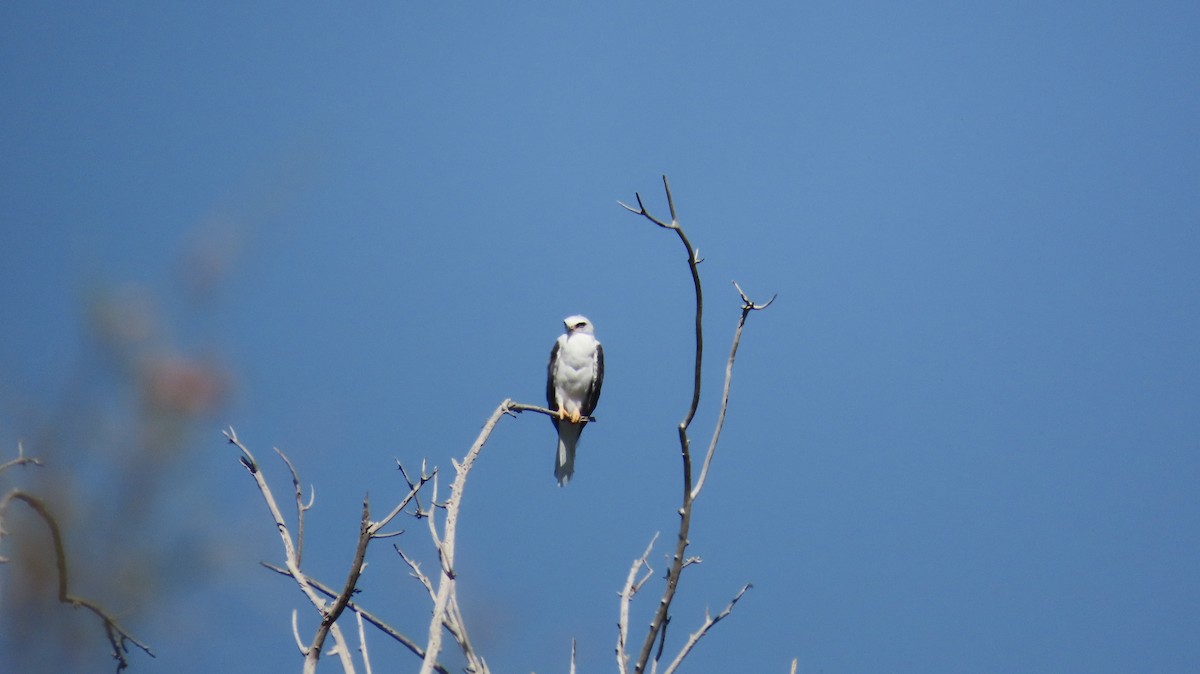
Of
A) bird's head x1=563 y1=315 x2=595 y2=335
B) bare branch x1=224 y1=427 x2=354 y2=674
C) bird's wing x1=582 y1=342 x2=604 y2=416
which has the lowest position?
bare branch x1=224 y1=427 x2=354 y2=674

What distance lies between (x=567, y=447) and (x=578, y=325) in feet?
4.06

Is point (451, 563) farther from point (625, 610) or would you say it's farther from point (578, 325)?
point (578, 325)

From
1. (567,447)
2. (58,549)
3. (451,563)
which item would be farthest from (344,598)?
(567,447)

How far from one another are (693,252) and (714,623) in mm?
1540

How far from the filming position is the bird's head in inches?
357

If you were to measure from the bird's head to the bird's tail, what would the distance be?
0.99 metres

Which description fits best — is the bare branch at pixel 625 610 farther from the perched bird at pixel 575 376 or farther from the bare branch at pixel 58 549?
the perched bird at pixel 575 376

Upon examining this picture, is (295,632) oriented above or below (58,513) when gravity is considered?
below

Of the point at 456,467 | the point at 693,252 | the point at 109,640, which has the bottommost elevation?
the point at 109,640

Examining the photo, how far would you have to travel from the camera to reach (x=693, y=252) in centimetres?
301

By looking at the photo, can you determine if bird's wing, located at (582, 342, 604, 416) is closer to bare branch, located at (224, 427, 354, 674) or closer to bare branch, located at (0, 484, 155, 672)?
bare branch, located at (224, 427, 354, 674)

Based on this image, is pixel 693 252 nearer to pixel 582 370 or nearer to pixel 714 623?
pixel 714 623

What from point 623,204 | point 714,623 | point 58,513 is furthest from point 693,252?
point 58,513

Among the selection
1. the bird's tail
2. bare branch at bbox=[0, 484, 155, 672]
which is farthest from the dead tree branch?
the bird's tail
